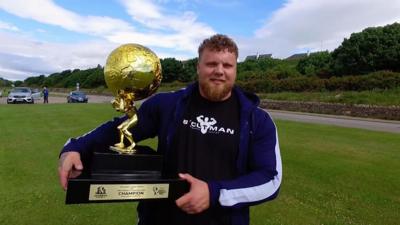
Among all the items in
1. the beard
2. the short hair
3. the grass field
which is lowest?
the grass field

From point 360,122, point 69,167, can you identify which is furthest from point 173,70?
point 69,167

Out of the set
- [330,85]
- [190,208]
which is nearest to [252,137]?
[190,208]

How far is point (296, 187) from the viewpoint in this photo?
26.9 feet

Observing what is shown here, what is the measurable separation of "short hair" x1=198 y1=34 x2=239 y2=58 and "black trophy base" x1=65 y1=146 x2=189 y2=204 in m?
0.84

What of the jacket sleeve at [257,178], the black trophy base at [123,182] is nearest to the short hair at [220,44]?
the jacket sleeve at [257,178]

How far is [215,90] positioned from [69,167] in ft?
3.64

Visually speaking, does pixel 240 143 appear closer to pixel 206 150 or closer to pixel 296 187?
pixel 206 150

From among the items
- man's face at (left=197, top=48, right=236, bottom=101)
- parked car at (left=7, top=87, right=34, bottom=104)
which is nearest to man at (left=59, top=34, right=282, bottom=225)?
man's face at (left=197, top=48, right=236, bottom=101)

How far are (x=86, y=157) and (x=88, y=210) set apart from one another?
12.7 ft

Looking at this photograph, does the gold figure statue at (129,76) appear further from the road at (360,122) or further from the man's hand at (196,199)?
the road at (360,122)

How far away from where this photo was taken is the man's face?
2893mm

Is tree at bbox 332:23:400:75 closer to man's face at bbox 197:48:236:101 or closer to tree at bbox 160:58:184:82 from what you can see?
tree at bbox 160:58:184:82

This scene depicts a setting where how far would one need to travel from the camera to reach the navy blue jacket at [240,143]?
2.65m

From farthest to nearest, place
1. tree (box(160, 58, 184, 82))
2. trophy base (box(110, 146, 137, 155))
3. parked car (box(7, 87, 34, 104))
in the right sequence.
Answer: tree (box(160, 58, 184, 82)) < parked car (box(7, 87, 34, 104)) < trophy base (box(110, 146, 137, 155))
